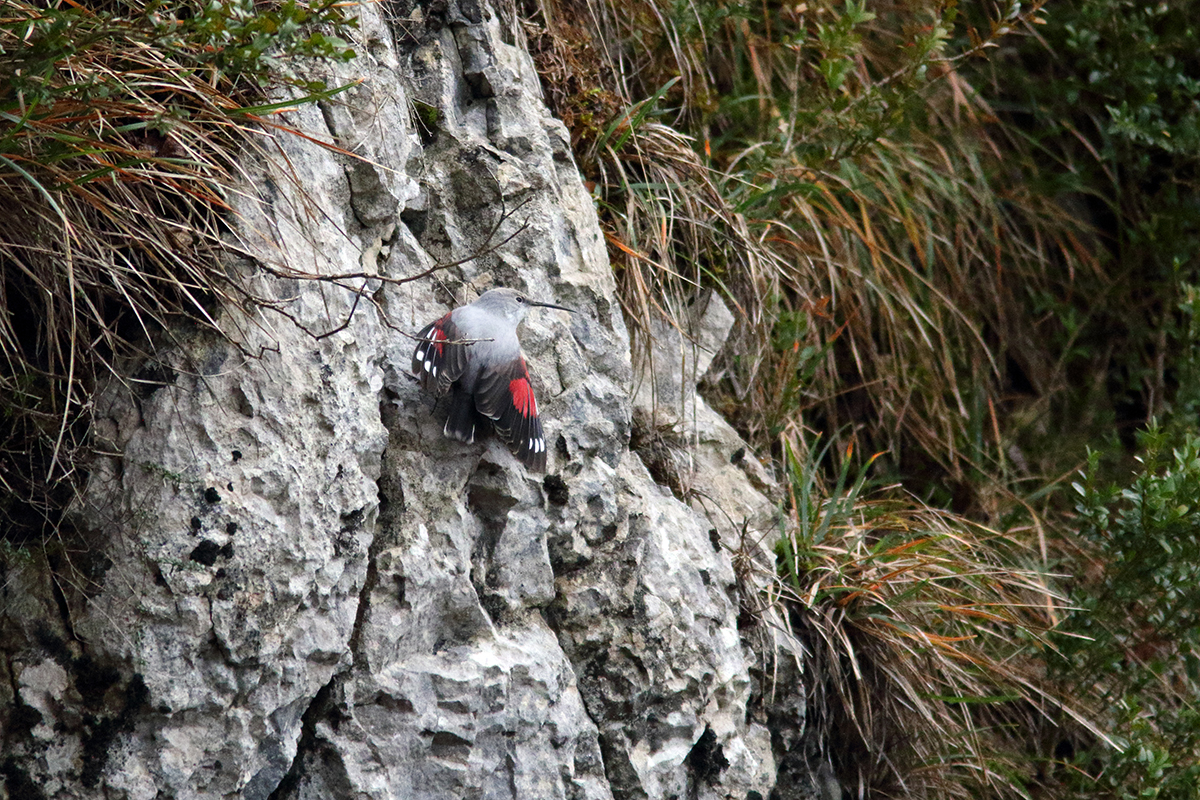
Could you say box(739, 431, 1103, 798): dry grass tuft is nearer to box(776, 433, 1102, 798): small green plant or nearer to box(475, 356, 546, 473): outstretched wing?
box(776, 433, 1102, 798): small green plant

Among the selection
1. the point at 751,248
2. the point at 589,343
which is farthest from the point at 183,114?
the point at 751,248

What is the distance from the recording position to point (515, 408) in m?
2.32

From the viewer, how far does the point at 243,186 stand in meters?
2.10

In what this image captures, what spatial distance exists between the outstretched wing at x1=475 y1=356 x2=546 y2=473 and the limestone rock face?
87 mm

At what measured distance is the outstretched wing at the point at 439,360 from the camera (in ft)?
7.40

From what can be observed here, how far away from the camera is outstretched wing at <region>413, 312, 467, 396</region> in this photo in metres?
2.26

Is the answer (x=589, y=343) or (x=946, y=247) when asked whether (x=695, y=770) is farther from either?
(x=946, y=247)

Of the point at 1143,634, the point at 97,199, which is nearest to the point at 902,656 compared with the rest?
the point at 1143,634

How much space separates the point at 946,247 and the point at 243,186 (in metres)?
3.06

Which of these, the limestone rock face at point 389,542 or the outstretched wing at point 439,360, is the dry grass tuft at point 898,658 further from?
the outstretched wing at point 439,360

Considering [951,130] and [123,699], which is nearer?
[123,699]

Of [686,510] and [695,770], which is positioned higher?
[686,510]

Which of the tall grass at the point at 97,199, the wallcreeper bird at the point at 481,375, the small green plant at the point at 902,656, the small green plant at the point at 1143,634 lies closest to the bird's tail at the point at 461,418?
the wallcreeper bird at the point at 481,375

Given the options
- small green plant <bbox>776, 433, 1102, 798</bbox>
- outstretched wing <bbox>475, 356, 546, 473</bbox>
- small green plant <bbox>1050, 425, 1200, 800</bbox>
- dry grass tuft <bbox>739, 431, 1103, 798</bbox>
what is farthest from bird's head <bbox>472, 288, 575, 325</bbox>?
small green plant <bbox>1050, 425, 1200, 800</bbox>
